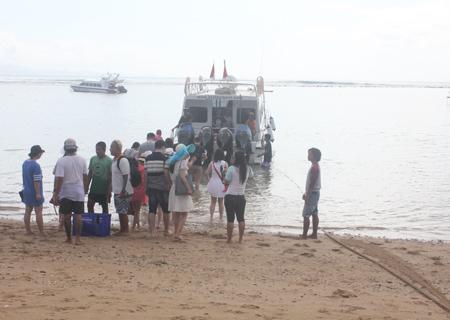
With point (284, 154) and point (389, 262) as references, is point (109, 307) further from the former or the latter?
point (284, 154)

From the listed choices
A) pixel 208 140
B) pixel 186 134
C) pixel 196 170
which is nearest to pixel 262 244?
pixel 196 170

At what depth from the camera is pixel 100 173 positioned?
10570 millimetres

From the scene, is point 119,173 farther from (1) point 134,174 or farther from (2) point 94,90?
(2) point 94,90

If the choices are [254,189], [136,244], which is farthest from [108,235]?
[254,189]

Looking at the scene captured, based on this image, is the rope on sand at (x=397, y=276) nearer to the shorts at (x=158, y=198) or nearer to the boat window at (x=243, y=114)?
the shorts at (x=158, y=198)

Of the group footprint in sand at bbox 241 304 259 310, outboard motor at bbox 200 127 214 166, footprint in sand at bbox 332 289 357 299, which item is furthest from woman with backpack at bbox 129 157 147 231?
outboard motor at bbox 200 127 214 166

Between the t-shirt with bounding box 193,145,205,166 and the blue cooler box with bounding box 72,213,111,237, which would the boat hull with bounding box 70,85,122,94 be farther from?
the blue cooler box with bounding box 72,213,111,237

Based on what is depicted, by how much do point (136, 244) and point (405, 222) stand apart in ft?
23.7

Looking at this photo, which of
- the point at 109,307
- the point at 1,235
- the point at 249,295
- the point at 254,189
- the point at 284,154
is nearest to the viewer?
the point at 109,307

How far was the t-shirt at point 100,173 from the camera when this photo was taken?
10570 mm

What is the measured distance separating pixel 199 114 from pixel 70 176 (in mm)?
13263

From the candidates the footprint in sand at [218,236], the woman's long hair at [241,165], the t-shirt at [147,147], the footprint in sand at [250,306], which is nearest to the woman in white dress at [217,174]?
the t-shirt at [147,147]

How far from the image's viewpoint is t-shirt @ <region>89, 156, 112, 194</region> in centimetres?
1057

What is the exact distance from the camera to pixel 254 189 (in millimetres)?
19406
